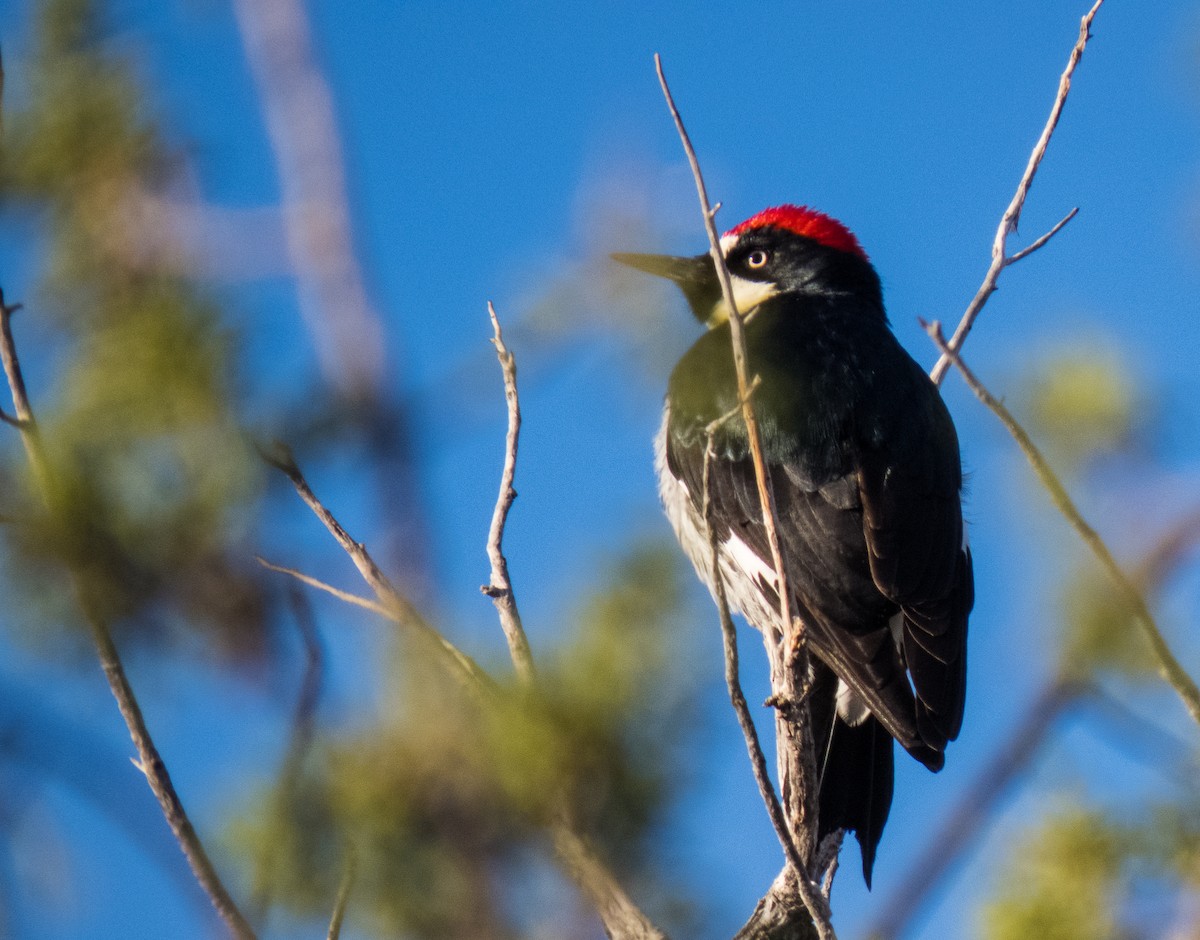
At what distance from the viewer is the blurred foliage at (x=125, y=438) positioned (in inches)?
65.8

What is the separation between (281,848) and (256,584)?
36 centimetres

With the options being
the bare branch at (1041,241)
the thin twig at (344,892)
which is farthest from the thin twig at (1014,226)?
the thin twig at (344,892)

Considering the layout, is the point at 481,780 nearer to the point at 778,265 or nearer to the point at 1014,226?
the point at 1014,226

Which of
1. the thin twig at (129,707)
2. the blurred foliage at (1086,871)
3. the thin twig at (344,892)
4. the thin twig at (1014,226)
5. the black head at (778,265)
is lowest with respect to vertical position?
the blurred foliage at (1086,871)

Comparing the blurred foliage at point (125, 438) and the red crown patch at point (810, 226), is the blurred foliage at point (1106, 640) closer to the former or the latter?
the blurred foliage at point (125, 438)

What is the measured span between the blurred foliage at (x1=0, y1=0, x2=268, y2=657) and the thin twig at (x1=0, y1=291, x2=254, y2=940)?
3 centimetres

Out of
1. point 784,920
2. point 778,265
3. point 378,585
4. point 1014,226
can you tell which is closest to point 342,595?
point 378,585

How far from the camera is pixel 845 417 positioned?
125 inches

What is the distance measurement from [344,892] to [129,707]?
0.36m

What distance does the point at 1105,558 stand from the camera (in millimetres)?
1341

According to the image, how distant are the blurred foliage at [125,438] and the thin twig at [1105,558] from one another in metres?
0.92

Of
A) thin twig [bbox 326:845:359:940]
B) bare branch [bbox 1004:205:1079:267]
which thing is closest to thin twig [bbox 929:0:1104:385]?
bare branch [bbox 1004:205:1079:267]

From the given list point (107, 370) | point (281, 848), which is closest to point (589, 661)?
point (281, 848)

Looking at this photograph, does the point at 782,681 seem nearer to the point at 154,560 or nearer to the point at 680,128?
the point at 680,128
